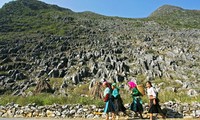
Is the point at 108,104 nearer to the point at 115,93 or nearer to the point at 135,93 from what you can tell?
the point at 115,93

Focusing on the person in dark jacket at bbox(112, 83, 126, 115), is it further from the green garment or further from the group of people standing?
the green garment

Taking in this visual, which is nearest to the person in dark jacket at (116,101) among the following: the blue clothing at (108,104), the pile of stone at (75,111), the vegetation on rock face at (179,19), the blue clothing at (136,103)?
the blue clothing at (108,104)

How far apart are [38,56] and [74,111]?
148 ft

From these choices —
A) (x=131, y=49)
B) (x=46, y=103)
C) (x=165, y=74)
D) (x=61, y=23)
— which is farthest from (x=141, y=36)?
(x=46, y=103)

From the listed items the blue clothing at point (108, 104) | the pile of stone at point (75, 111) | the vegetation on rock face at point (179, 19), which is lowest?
the pile of stone at point (75, 111)

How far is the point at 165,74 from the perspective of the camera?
151 ft

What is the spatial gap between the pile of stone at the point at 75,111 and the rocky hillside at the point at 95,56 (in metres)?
18.2

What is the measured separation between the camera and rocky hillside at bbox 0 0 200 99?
47.1 m

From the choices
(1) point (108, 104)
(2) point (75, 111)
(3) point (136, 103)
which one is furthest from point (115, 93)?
(2) point (75, 111)

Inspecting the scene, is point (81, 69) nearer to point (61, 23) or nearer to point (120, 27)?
point (120, 27)

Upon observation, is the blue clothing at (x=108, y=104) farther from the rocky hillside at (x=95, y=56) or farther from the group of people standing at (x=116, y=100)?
the rocky hillside at (x=95, y=56)

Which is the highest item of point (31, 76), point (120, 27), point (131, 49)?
point (120, 27)

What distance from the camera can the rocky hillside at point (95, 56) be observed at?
47.1 metres

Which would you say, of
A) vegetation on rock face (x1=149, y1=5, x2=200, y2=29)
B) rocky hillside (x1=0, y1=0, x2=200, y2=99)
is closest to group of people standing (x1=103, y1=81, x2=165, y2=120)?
rocky hillside (x1=0, y1=0, x2=200, y2=99)
